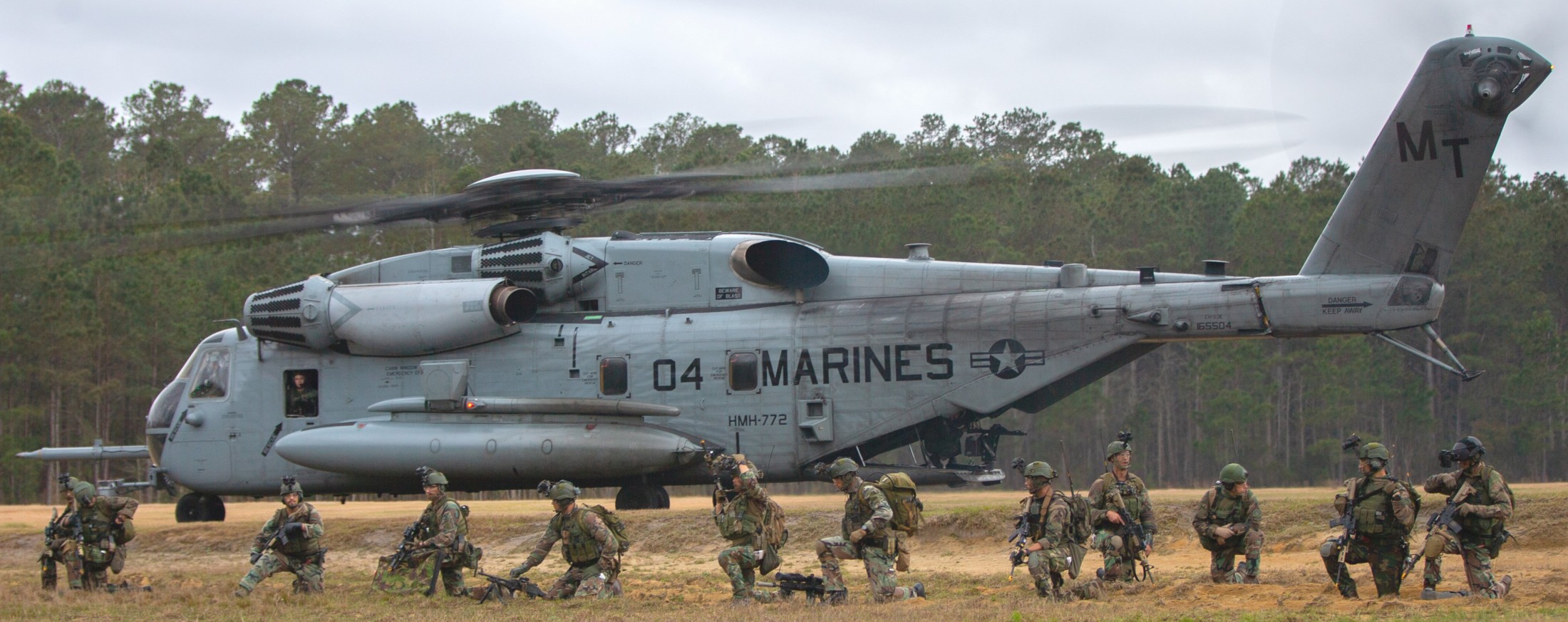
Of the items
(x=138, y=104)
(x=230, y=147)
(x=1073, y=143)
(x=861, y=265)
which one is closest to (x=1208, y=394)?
(x=1073, y=143)

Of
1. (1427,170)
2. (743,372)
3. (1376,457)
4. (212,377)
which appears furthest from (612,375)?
(1427,170)

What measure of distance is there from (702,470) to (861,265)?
3282 millimetres

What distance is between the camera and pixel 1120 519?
41.2 ft

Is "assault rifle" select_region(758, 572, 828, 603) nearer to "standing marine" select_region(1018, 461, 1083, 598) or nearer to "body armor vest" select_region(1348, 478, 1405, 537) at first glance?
"standing marine" select_region(1018, 461, 1083, 598)

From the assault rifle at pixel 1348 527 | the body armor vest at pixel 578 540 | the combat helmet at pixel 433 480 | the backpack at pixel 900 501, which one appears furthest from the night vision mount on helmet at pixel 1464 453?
the combat helmet at pixel 433 480

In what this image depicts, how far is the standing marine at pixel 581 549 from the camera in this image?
13.1 metres

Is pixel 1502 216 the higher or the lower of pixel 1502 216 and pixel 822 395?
the higher

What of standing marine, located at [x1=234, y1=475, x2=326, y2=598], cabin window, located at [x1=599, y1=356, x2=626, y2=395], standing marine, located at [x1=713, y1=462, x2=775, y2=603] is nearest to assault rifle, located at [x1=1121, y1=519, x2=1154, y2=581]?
standing marine, located at [x1=713, y1=462, x2=775, y2=603]

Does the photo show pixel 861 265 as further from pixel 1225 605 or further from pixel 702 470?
pixel 1225 605

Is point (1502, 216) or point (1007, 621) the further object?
point (1502, 216)

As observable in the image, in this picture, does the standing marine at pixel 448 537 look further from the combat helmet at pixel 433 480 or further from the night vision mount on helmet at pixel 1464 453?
the night vision mount on helmet at pixel 1464 453

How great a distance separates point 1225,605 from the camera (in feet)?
37.0

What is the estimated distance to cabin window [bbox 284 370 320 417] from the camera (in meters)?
18.9

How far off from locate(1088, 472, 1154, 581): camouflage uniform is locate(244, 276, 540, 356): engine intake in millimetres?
8388
